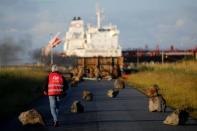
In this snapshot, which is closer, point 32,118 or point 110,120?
point 32,118

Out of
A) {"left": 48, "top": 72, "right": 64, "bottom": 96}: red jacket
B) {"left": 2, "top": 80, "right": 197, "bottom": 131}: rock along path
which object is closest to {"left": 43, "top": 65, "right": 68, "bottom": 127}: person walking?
{"left": 48, "top": 72, "right": 64, "bottom": 96}: red jacket

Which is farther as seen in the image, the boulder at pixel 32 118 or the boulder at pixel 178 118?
the boulder at pixel 32 118

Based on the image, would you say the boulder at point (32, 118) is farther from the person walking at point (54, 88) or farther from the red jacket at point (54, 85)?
the red jacket at point (54, 85)

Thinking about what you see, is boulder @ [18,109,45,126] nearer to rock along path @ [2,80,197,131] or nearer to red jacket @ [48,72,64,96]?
rock along path @ [2,80,197,131]

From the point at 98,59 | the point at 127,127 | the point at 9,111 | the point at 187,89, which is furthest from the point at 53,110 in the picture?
the point at 98,59

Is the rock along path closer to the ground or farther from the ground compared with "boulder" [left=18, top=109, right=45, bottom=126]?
closer to the ground

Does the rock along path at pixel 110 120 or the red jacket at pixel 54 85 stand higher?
the red jacket at pixel 54 85

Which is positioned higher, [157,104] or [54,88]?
[54,88]

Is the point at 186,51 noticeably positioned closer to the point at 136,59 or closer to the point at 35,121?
the point at 136,59

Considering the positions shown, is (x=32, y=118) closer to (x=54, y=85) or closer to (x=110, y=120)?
(x=54, y=85)

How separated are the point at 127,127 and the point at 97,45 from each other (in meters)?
62.7

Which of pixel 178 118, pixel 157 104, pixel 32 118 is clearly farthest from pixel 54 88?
pixel 157 104

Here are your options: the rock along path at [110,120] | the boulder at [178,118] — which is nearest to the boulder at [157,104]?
the rock along path at [110,120]

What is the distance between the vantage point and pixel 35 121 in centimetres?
1678
